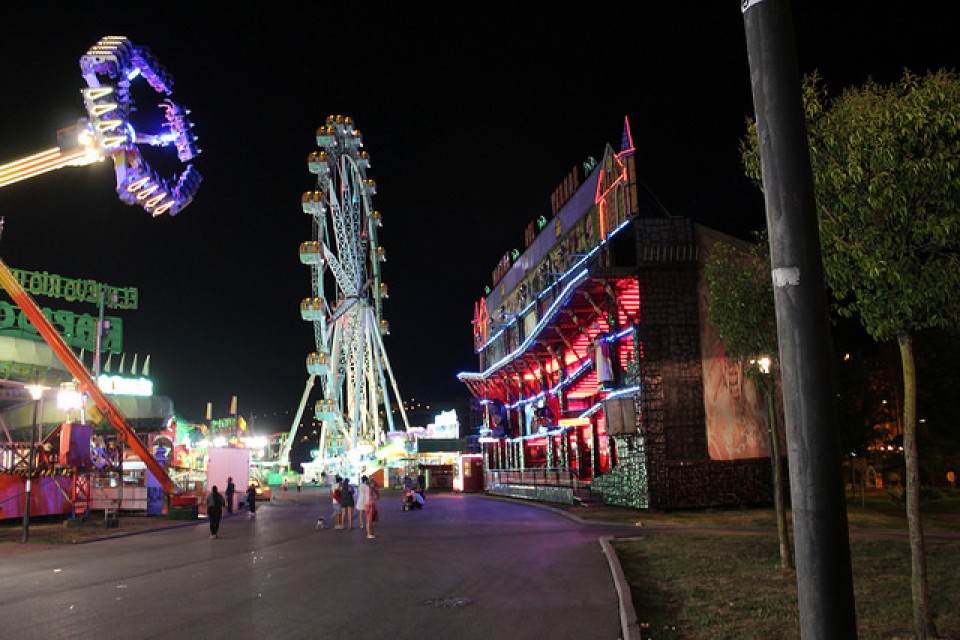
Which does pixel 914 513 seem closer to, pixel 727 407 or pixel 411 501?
pixel 727 407

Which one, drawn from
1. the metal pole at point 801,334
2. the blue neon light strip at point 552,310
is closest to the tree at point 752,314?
the metal pole at point 801,334

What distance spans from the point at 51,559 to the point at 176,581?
605 centimetres

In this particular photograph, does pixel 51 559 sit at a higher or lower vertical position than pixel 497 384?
lower

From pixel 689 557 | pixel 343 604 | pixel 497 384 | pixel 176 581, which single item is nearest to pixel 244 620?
pixel 343 604

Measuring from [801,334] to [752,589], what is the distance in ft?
24.6

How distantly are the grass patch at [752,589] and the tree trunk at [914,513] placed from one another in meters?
0.35

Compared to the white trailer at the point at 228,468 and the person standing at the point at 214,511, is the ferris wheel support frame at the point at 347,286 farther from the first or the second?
the person standing at the point at 214,511

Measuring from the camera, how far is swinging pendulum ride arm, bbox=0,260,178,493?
27594 millimetres

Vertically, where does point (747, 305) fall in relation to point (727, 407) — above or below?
above

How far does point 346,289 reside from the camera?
61125 mm

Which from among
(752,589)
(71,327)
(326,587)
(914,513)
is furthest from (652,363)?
(71,327)

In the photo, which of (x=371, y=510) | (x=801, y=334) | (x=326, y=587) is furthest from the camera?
(x=371, y=510)

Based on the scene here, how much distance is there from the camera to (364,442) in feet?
213

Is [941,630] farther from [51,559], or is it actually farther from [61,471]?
[61,471]
